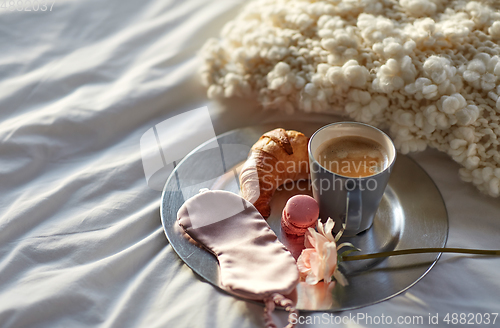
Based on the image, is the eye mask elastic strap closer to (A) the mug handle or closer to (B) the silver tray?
(B) the silver tray

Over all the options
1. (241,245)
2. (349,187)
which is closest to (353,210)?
(349,187)

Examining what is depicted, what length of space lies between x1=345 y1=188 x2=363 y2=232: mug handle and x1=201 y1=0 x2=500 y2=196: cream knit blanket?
0.16 m

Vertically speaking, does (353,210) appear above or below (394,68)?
below

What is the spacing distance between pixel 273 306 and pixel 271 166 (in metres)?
0.22

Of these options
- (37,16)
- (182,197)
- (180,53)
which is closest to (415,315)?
(182,197)

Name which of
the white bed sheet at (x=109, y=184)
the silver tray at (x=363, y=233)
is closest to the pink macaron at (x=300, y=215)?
the silver tray at (x=363, y=233)

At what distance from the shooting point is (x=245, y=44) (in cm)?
77

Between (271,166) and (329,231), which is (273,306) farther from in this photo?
(271,166)

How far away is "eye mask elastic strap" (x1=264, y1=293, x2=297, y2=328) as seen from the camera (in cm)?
49

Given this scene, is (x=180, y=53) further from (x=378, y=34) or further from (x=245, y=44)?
(x=378, y=34)

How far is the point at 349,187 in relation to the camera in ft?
1.77

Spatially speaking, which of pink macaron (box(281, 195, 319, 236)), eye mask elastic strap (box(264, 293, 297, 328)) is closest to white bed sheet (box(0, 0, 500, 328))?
eye mask elastic strap (box(264, 293, 297, 328))

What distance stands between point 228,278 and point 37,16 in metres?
0.74

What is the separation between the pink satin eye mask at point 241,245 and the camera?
1.68 feet
